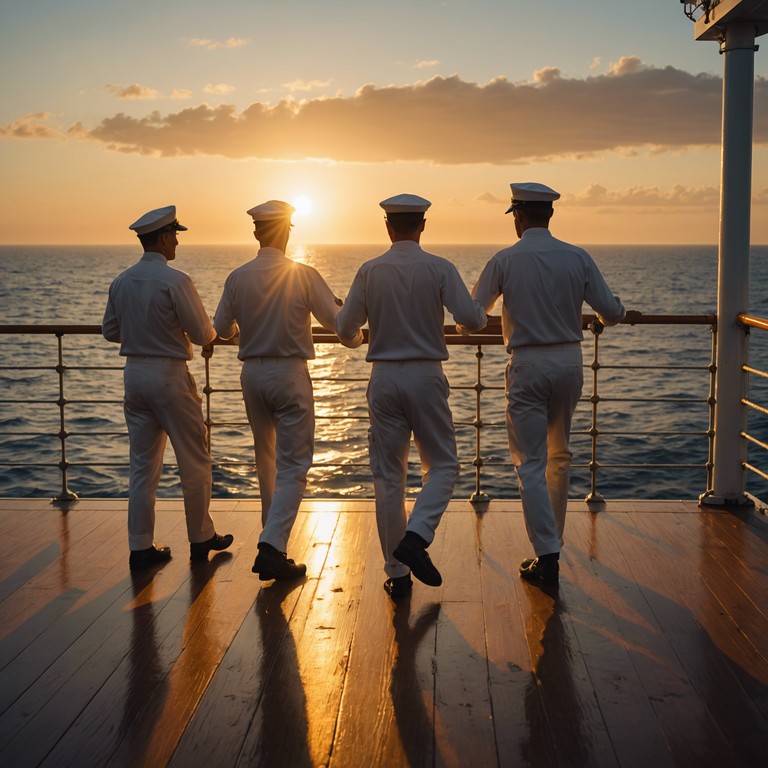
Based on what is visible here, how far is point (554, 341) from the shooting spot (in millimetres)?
4246

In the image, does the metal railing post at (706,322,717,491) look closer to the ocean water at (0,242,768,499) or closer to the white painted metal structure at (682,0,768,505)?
the white painted metal structure at (682,0,768,505)

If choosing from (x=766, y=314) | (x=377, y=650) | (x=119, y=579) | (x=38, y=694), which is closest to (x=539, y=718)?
(x=377, y=650)

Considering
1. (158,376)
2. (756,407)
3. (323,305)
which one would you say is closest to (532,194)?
(323,305)

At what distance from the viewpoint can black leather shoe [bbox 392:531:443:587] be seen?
3.99m

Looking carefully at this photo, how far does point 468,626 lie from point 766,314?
3932 centimetres

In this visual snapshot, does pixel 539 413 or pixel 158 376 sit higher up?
pixel 158 376

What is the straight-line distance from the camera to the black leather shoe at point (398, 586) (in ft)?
13.7

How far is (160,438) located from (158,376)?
356 mm

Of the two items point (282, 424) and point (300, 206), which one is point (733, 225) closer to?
point (300, 206)

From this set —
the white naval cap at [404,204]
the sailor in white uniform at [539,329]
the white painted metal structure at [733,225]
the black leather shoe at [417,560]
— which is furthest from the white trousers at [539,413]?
the white painted metal structure at [733,225]

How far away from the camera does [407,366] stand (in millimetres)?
4164

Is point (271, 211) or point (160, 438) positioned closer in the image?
point (271, 211)

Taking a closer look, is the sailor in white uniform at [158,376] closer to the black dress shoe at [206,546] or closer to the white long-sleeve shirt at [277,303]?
the black dress shoe at [206,546]

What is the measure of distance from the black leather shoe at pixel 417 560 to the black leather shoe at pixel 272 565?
591 millimetres
